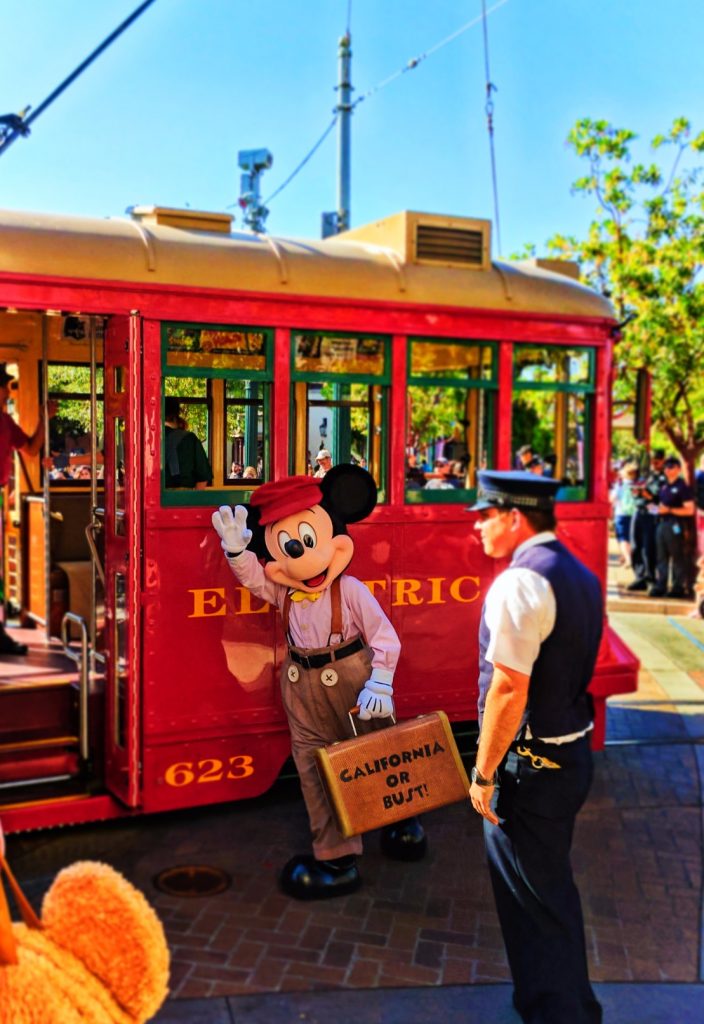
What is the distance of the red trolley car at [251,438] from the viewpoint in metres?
4.70

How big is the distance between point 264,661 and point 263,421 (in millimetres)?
1174

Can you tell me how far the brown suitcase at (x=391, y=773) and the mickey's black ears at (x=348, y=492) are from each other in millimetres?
997

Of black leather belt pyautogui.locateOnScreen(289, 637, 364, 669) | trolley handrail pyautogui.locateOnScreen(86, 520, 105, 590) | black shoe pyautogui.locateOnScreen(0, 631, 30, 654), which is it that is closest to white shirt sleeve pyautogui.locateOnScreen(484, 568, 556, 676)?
black leather belt pyautogui.locateOnScreen(289, 637, 364, 669)

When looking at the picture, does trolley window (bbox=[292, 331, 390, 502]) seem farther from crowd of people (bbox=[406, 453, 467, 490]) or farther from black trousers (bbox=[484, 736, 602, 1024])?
black trousers (bbox=[484, 736, 602, 1024])

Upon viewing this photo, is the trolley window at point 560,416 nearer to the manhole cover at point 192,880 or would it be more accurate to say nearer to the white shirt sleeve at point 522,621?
the white shirt sleeve at point 522,621

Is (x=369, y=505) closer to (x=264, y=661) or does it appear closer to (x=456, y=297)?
→ (x=264, y=661)

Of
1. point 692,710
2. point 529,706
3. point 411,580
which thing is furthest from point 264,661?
point 692,710

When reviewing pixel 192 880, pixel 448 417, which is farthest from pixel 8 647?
pixel 448 417

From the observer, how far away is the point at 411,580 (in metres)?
5.29

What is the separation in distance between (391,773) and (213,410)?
185 centimetres

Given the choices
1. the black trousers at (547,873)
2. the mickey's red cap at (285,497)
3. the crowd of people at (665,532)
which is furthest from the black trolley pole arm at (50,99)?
the crowd of people at (665,532)

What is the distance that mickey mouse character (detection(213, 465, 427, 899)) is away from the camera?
4586 mm

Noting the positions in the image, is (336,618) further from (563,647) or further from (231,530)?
(563,647)

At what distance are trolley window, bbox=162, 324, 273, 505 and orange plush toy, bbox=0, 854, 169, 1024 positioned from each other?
285cm
